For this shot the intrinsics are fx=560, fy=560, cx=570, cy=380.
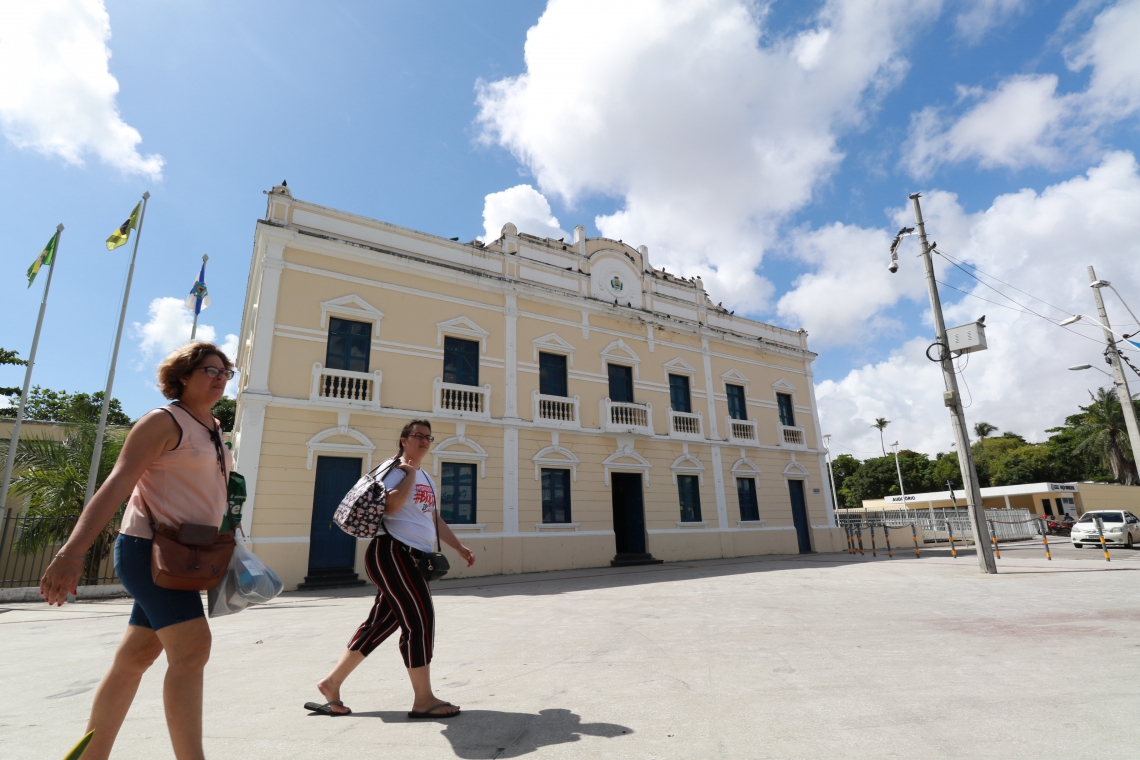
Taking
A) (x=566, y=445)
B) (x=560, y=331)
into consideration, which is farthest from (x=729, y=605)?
(x=560, y=331)

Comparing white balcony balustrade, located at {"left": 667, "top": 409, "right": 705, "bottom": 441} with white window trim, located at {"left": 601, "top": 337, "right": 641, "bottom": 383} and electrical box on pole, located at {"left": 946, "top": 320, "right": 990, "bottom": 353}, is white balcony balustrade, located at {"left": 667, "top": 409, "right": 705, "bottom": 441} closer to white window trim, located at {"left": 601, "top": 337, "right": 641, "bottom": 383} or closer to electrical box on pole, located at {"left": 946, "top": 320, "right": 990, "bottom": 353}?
white window trim, located at {"left": 601, "top": 337, "right": 641, "bottom": 383}

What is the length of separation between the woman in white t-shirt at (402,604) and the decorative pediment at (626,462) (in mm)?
12926

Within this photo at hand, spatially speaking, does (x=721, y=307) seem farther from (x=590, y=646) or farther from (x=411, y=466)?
(x=411, y=466)

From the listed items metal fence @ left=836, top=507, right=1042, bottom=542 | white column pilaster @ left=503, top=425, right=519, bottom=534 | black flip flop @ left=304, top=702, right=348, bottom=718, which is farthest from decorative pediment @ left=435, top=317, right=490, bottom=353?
metal fence @ left=836, top=507, right=1042, bottom=542

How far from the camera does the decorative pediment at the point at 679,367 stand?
1844 cm

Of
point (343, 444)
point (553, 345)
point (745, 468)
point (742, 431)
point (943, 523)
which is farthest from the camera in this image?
point (943, 523)

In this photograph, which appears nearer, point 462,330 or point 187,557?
point 187,557

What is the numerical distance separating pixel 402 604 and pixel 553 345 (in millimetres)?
13178

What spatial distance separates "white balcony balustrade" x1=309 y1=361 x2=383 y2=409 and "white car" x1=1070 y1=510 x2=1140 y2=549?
24584 mm

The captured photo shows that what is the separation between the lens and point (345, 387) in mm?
12680

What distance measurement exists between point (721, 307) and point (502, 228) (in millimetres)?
8841

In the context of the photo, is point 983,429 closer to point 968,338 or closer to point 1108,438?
point 1108,438

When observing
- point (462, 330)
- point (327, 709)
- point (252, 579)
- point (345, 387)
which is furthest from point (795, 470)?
point (252, 579)

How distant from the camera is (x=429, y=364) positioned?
14.0 metres
